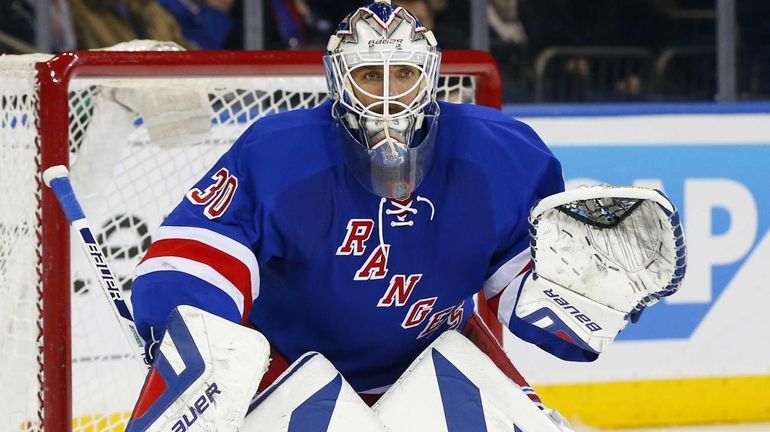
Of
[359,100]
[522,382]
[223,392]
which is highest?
[359,100]

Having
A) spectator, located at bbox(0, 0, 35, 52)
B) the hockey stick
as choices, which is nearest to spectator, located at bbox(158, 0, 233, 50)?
spectator, located at bbox(0, 0, 35, 52)

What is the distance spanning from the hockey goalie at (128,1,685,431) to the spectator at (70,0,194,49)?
236cm

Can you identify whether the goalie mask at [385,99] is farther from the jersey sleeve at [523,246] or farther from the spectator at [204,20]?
the spectator at [204,20]

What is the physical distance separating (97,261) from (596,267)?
0.80 metres

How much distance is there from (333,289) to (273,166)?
214mm

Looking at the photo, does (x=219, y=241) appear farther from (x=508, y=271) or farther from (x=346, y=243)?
(x=508, y=271)

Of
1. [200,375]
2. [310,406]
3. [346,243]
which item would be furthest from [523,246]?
[200,375]

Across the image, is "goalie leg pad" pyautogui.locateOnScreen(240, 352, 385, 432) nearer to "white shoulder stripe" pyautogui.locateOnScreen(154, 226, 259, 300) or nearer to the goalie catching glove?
"white shoulder stripe" pyautogui.locateOnScreen(154, 226, 259, 300)

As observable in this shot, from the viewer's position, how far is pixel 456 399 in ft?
6.32

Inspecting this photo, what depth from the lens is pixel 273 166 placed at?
6.49 feet

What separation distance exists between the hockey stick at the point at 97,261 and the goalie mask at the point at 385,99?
45 centimetres

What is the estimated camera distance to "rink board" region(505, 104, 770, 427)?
3.57 m

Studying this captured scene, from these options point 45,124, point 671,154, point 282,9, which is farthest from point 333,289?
point 282,9

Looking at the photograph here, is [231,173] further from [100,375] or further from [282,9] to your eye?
[282,9]
